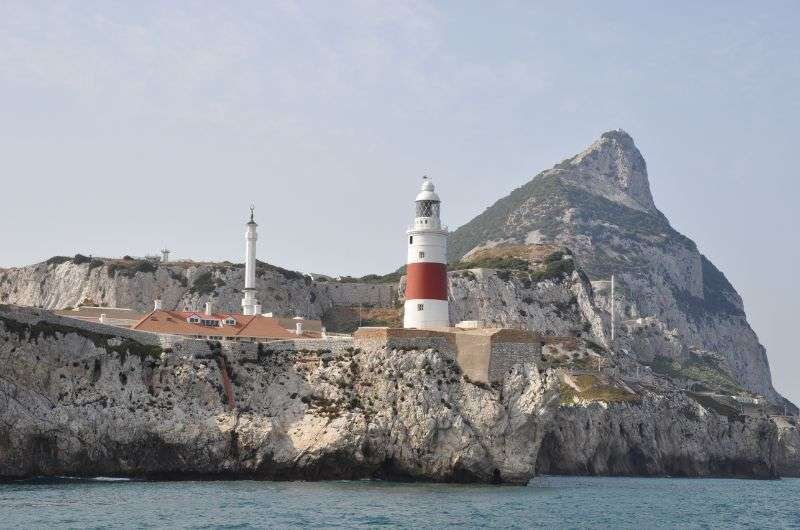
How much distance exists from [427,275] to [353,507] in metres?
23.8

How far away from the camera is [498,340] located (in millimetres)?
70312

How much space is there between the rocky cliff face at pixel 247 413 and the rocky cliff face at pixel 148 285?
144ft

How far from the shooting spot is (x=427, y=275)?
75000 mm

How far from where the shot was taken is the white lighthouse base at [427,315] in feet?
244

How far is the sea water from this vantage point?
48562mm

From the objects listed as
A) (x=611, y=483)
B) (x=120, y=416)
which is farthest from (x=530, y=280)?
(x=120, y=416)

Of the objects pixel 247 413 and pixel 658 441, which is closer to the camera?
pixel 247 413

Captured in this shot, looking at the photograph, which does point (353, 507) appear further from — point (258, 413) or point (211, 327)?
point (211, 327)

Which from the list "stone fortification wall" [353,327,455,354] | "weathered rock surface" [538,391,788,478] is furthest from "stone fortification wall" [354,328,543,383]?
"weathered rock surface" [538,391,788,478]

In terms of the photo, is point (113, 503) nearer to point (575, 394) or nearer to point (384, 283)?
→ point (575, 394)

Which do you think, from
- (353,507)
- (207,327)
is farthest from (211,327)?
(353,507)

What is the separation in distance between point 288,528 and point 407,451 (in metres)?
20.9

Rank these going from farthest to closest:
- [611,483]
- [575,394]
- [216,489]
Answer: [575,394] → [611,483] → [216,489]

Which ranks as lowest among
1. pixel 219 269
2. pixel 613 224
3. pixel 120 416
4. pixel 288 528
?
pixel 288 528
